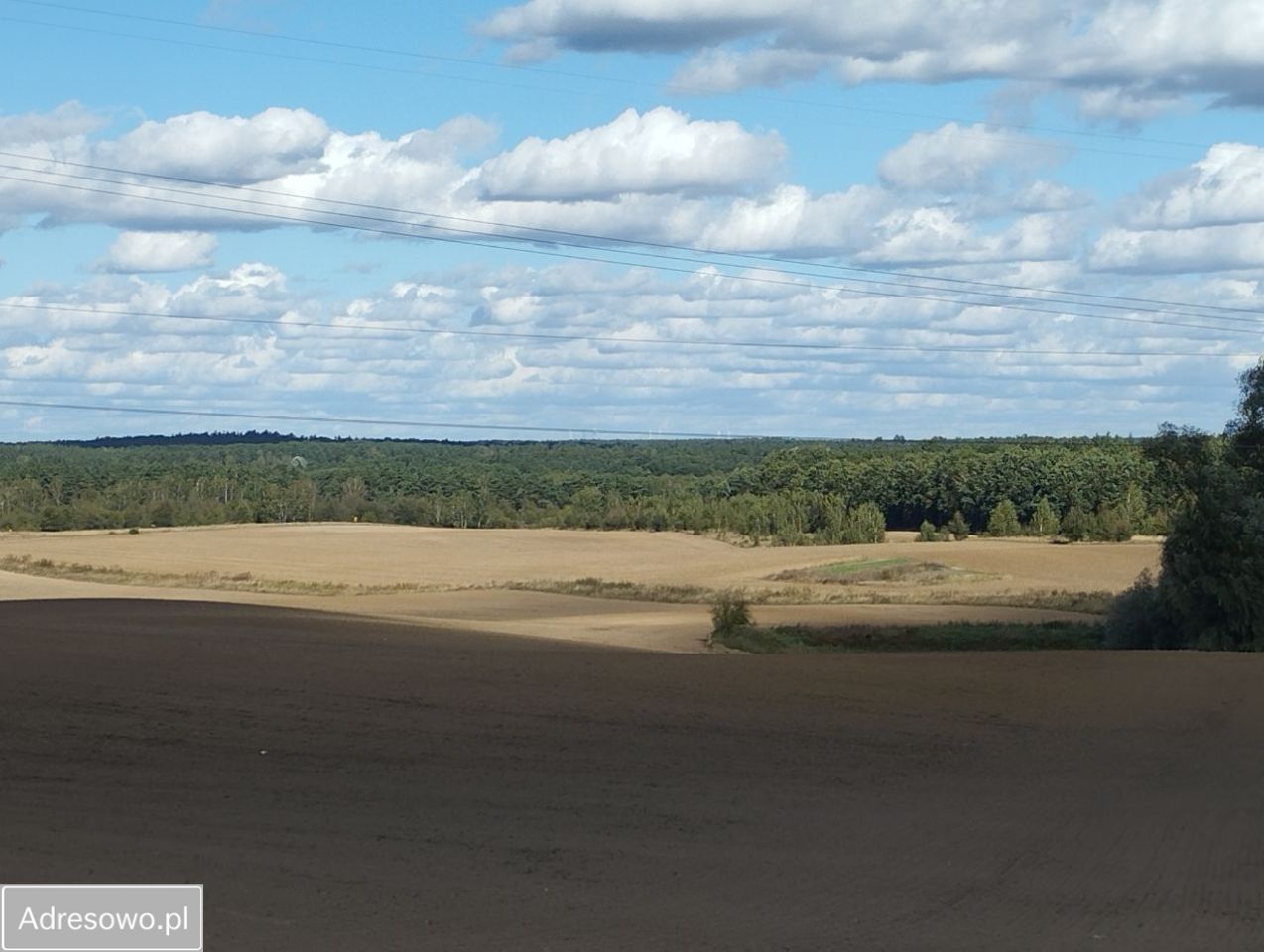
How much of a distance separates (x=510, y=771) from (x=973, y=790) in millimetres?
5442

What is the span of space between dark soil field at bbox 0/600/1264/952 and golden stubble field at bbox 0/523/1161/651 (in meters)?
16.1

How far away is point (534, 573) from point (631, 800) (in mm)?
69789

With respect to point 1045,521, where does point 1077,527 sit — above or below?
below

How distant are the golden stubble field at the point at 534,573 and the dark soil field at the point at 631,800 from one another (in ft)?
52.7

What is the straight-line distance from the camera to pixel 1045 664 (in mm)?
33531

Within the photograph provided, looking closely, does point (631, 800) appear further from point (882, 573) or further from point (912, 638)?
point (882, 573)

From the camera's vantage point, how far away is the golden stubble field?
182 feet

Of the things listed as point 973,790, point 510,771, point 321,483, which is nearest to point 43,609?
point 510,771

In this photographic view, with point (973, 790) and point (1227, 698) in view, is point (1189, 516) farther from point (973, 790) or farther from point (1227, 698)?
point (973, 790)

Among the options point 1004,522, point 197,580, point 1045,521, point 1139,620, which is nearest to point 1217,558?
point 1139,620

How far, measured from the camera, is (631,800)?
17125 millimetres

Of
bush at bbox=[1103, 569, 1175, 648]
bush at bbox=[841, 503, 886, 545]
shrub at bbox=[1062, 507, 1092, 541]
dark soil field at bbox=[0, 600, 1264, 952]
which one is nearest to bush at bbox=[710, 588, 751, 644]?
bush at bbox=[1103, 569, 1175, 648]

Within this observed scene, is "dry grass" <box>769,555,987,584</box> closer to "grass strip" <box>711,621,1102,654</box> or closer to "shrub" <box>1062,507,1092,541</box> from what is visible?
"grass strip" <box>711,621,1102,654</box>

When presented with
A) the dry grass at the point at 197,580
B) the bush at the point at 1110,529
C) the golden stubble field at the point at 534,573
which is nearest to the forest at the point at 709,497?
the bush at the point at 1110,529
